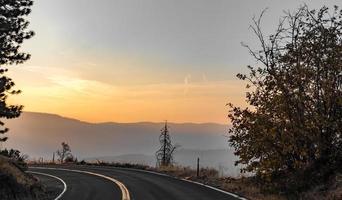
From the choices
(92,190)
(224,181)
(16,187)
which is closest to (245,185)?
(224,181)

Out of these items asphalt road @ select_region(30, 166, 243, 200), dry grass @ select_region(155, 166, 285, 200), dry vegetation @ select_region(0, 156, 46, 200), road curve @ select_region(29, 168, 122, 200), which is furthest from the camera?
road curve @ select_region(29, 168, 122, 200)

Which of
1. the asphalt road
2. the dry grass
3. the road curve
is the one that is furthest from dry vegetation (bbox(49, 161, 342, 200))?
the road curve

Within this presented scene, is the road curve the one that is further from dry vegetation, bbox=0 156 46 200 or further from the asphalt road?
dry vegetation, bbox=0 156 46 200

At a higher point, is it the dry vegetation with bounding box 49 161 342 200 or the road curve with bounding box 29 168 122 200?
the dry vegetation with bounding box 49 161 342 200

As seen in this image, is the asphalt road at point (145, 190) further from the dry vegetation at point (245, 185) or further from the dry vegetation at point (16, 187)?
the dry vegetation at point (16, 187)

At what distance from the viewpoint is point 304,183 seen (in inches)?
679

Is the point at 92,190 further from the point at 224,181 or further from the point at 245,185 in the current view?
the point at 245,185

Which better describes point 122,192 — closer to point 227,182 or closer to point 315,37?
point 227,182

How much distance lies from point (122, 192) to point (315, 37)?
9.74 meters

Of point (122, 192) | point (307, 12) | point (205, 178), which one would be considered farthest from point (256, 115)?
point (205, 178)

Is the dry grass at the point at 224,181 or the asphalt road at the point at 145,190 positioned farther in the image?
the asphalt road at the point at 145,190

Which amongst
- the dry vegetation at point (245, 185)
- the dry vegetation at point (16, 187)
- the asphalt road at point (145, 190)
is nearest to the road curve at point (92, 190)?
the asphalt road at point (145, 190)

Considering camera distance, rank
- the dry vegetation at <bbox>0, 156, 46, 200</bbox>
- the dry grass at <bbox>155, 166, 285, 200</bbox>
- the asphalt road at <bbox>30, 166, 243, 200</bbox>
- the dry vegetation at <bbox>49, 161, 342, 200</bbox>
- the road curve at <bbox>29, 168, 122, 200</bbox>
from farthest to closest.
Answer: the road curve at <bbox>29, 168, 122, 200</bbox>
the dry vegetation at <bbox>0, 156, 46, 200</bbox>
the asphalt road at <bbox>30, 166, 243, 200</bbox>
the dry grass at <bbox>155, 166, 285, 200</bbox>
the dry vegetation at <bbox>49, 161, 342, 200</bbox>

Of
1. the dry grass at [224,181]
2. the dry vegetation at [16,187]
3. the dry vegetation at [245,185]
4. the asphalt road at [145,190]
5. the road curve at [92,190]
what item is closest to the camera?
the dry vegetation at [245,185]
